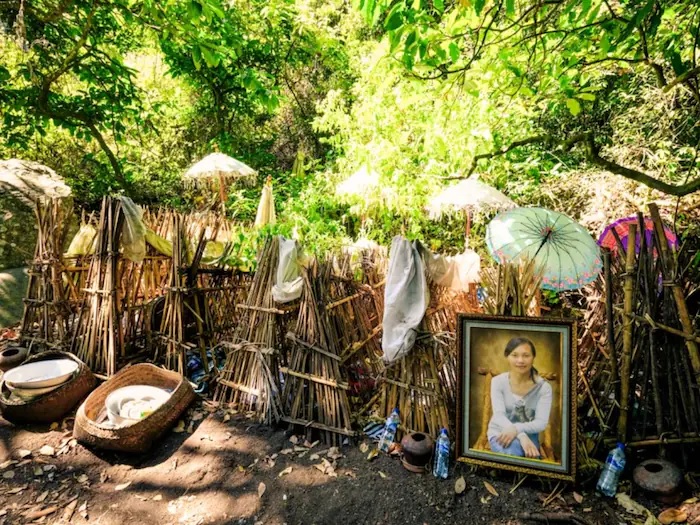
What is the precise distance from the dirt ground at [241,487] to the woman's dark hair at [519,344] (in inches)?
32.4

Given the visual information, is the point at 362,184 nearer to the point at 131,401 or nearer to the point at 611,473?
the point at 131,401

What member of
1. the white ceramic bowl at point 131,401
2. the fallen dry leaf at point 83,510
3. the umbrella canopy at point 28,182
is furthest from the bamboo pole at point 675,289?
the umbrella canopy at point 28,182

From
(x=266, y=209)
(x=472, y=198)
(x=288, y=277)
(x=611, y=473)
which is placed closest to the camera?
(x=611, y=473)

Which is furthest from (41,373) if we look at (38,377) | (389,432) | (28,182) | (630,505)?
(630,505)

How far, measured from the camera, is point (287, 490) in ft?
10.0

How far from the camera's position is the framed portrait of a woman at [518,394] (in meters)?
2.85

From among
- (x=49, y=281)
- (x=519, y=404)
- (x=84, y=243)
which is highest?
(x=84, y=243)

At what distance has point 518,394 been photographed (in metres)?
2.95

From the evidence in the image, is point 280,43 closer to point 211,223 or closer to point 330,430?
point 211,223

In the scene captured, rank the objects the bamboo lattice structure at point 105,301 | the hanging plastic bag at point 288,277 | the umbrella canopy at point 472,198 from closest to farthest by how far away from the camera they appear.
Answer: the hanging plastic bag at point 288,277
the bamboo lattice structure at point 105,301
the umbrella canopy at point 472,198

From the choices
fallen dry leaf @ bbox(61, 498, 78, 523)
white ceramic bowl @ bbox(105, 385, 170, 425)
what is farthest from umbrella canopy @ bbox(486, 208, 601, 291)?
fallen dry leaf @ bbox(61, 498, 78, 523)

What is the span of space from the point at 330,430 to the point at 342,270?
145 centimetres

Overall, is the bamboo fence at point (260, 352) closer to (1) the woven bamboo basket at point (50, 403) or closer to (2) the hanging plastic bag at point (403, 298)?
(2) the hanging plastic bag at point (403, 298)

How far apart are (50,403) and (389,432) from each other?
3.00m
